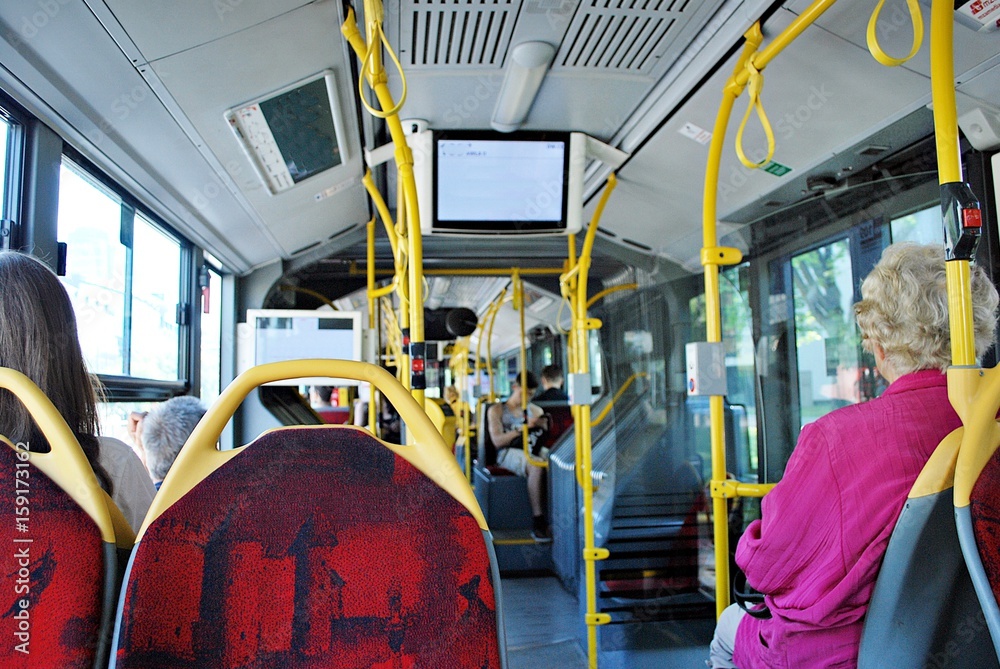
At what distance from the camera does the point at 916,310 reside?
5.20 ft

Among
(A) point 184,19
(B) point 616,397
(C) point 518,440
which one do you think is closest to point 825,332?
(B) point 616,397

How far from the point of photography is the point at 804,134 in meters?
2.91

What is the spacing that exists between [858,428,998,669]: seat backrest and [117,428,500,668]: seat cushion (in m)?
0.79

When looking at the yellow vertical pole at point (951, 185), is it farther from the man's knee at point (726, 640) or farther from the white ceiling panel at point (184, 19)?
the white ceiling panel at point (184, 19)

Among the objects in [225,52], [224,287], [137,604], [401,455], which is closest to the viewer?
[137,604]

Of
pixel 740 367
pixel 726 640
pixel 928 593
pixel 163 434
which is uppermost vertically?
pixel 740 367

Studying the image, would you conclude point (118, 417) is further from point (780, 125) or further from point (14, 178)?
point (780, 125)

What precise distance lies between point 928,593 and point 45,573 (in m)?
1.54

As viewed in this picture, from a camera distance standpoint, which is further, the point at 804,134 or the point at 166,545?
the point at 804,134

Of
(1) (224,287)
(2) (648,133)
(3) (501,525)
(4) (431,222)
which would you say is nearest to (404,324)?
(4) (431,222)

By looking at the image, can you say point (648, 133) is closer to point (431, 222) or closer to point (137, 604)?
point (431, 222)

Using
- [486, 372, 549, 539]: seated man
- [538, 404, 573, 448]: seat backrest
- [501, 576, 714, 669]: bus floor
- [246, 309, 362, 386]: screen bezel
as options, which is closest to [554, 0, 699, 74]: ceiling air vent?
[246, 309, 362, 386]: screen bezel

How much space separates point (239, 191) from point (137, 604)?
2929mm

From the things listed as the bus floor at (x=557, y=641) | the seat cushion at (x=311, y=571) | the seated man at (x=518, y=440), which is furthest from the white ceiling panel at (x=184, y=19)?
the seated man at (x=518, y=440)
